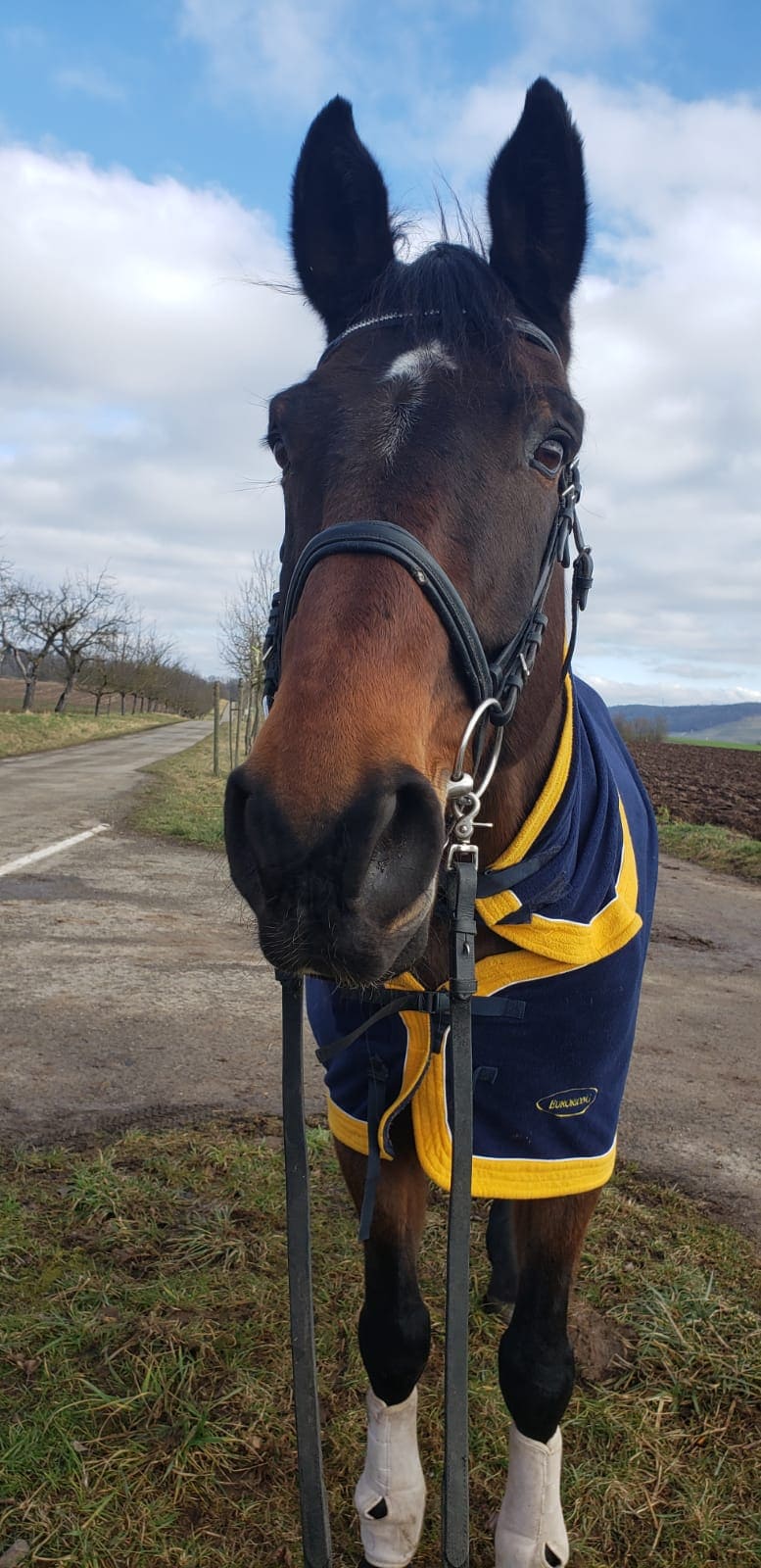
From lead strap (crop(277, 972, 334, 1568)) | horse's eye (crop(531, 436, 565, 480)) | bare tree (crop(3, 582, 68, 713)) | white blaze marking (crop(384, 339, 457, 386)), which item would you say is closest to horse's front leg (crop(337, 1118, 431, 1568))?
lead strap (crop(277, 972, 334, 1568))

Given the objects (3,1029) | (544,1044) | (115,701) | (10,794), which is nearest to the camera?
(544,1044)

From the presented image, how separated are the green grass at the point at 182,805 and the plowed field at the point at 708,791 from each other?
6915 mm

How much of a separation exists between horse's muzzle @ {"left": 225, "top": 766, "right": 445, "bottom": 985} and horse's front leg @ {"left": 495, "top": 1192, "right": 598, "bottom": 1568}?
1265mm

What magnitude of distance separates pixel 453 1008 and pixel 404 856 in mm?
424

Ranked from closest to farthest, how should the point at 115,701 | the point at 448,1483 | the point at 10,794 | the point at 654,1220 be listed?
the point at 448,1483
the point at 654,1220
the point at 10,794
the point at 115,701

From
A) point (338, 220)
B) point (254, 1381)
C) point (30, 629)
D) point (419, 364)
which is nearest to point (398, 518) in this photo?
point (419, 364)

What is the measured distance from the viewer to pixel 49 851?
11.1m

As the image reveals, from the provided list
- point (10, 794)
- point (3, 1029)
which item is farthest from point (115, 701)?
point (3, 1029)

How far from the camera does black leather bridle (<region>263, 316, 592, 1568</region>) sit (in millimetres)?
1617

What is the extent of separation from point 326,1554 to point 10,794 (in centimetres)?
1596

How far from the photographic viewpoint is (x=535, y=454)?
195 cm

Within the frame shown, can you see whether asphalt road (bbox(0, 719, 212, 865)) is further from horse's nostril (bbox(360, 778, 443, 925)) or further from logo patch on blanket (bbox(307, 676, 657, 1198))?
horse's nostril (bbox(360, 778, 443, 925))

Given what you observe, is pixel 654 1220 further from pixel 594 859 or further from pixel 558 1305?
pixel 594 859

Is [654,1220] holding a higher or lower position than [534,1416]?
lower
